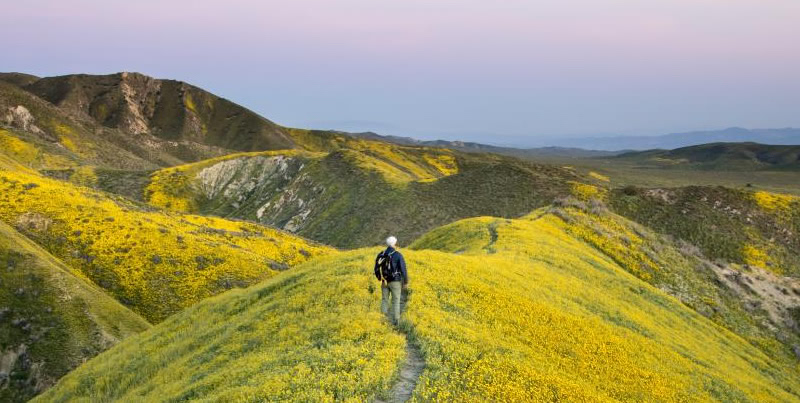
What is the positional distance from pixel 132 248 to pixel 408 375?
139 ft

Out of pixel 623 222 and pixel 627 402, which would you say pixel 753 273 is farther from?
pixel 627 402

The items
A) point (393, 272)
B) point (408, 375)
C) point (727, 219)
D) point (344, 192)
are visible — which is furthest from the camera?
point (344, 192)

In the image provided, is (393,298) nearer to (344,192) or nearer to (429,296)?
(429,296)

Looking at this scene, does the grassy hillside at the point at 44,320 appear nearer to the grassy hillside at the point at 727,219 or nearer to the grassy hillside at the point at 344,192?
the grassy hillside at the point at 344,192

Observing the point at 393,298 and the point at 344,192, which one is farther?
the point at 344,192

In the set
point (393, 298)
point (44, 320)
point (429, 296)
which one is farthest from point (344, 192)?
point (393, 298)

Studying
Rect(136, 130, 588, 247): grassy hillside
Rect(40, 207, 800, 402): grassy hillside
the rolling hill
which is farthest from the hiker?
Rect(136, 130, 588, 247): grassy hillside

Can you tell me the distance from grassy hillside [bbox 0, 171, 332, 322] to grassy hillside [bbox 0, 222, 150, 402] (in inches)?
127

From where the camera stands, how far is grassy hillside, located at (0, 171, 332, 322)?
141 feet

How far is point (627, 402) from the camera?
15.8 m

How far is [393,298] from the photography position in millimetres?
17219

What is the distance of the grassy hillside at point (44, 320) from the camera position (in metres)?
31.4

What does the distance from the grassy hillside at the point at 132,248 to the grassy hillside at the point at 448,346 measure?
17.4 m

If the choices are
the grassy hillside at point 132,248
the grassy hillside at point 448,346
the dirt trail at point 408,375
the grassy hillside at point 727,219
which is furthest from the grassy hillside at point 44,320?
the grassy hillside at point 727,219
